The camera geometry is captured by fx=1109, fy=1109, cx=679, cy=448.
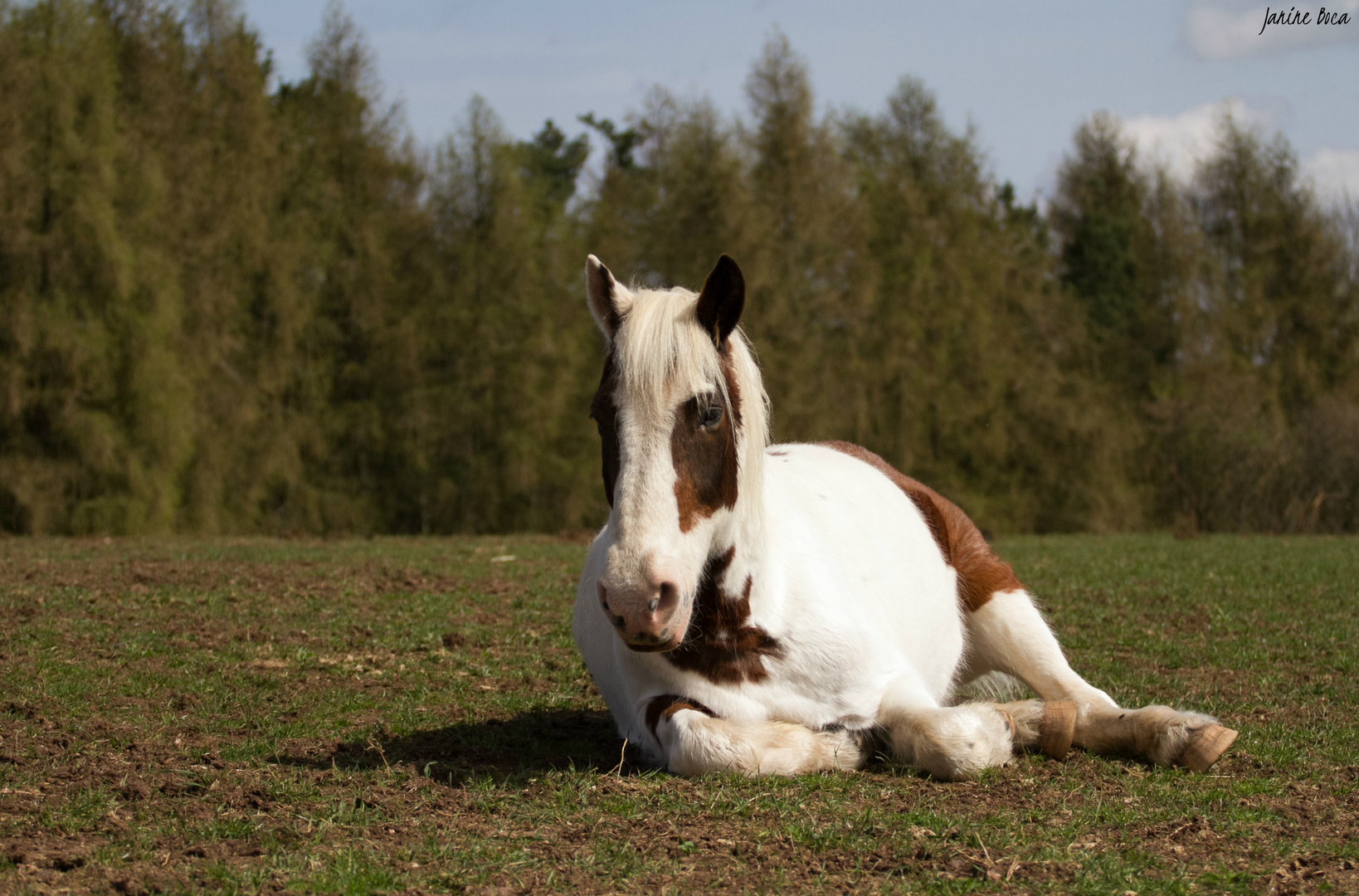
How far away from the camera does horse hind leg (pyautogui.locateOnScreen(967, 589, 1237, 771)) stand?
13.8 feet

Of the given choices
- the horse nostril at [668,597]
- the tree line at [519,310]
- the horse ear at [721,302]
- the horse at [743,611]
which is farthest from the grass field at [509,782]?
the tree line at [519,310]

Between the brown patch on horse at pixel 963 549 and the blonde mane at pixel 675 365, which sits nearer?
the blonde mane at pixel 675 365

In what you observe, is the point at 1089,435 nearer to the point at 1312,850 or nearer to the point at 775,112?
the point at 775,112

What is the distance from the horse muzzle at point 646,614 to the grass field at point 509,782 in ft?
1.87

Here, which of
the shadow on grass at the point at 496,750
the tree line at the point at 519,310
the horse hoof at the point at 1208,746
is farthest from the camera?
the tree line at the point at 519,310

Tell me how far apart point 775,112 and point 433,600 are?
22.4 metres

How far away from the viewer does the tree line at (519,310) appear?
21594 mm

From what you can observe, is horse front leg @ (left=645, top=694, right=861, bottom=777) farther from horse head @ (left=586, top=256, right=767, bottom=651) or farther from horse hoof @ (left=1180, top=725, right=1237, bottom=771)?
horse hoof @ (left=1180, top=725, right=1237, bottom=771)

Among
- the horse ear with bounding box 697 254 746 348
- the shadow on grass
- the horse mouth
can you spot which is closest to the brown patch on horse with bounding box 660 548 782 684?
the shadow on grass

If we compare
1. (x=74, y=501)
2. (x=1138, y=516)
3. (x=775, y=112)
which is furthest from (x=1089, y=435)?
(x=74, y=501)

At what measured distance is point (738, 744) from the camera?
3869 millimetres

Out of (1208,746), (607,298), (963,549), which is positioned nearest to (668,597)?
(607,298)

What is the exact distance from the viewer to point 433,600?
9430mm

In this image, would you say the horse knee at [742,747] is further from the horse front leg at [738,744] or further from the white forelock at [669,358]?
the white forelock at [669,358]
